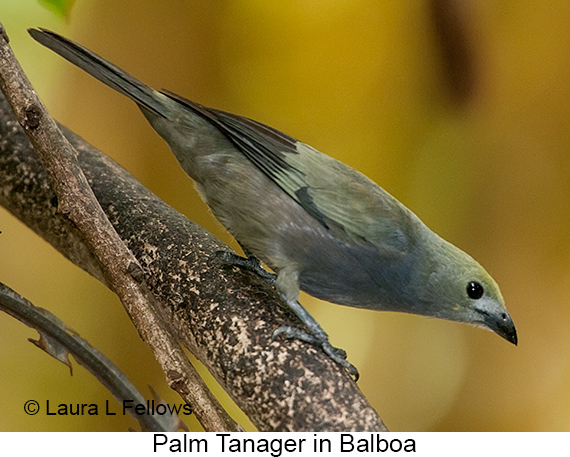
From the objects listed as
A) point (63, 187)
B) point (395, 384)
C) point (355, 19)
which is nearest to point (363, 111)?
point (355, 19)

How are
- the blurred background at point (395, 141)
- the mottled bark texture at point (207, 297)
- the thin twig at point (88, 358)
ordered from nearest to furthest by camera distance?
the mottled bark texture at point (207, 297), the thin twig at point (88, 358), the blurred background at point (395, 141)

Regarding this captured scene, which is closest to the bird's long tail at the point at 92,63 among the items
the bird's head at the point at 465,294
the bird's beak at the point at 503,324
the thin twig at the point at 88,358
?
the thin twig at the point at 88,358

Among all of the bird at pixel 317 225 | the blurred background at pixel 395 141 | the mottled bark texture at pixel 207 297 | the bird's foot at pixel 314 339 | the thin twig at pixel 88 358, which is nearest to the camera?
the mottled bark texture at pixel 207 297

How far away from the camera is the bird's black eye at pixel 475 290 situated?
2.04 metres

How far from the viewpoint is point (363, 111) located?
8.97ft

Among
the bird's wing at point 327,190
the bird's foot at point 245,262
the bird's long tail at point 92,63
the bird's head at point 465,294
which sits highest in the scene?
the bird's long tail at point 92,63

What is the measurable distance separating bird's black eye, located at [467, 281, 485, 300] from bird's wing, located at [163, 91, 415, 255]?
0.86 feet

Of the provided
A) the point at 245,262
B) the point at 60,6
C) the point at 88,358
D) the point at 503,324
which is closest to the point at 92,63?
the point at 60,6

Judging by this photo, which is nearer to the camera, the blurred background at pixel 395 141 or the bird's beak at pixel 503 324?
the bird's beak at pixel 503 324

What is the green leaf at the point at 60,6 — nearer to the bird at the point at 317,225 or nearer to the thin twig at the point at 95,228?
the bird at the point at 317,225

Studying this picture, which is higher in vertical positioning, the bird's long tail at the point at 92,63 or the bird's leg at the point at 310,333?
the bird's long tail at the point at 92,63

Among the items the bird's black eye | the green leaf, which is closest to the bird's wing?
the bird's black eye

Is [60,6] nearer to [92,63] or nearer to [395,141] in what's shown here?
[92,63]

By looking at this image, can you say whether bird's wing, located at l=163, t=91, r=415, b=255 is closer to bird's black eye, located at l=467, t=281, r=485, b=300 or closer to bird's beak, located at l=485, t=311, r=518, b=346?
bird's black eye, located at l=467, t=281, r=485, b=300
